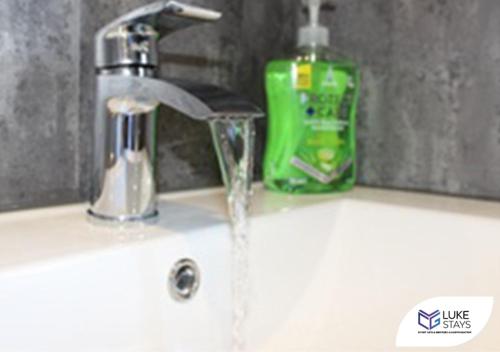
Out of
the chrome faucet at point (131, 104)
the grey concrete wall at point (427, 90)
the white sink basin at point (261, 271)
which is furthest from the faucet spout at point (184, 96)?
the grey concrete wall at point (427, 90)

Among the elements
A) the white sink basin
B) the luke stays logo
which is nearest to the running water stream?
the white sink basin

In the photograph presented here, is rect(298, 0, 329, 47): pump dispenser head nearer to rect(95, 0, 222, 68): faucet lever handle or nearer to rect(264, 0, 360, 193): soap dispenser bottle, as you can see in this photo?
rect(264, 0, 360, 193): soap dispenser bottle

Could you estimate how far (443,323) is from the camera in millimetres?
507

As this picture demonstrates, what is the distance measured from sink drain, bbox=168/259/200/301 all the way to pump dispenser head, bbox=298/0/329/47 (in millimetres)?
401

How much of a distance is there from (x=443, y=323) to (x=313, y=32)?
431mm

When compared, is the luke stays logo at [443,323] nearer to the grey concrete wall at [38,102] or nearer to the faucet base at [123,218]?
the faucet base at [123,218]

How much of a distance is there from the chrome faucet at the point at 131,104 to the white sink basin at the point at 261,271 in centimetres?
3

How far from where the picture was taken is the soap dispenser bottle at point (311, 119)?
758 mm

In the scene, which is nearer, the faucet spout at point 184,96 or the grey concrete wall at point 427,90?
the faucet spout at point 184,96

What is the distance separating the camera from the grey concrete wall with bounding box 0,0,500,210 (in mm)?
559

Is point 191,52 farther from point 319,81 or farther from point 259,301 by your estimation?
point 259,301

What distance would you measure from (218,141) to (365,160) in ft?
1.28

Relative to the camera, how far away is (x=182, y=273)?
19.7 inches

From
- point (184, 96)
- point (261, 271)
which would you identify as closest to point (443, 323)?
point (261, 271)
